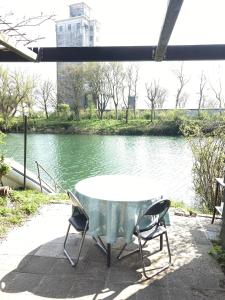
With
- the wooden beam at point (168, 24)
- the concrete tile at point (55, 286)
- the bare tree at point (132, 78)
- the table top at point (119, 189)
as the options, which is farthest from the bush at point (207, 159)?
the bare tree at point (132, 78)

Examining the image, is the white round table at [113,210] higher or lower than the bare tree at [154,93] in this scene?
lower

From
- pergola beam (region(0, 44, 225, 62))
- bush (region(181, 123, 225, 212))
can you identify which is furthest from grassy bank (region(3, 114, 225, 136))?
pergola beam (region(0, 44, 225, 62))

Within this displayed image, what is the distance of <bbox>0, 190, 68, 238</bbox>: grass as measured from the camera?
401cm

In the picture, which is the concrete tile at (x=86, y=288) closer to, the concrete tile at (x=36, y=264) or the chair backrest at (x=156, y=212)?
the concrete tile at (x=36, y=264)

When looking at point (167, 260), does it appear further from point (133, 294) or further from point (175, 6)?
point (175, 6)

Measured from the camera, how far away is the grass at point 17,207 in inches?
158

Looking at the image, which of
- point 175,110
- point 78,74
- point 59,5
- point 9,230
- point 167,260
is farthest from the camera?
point 78,74

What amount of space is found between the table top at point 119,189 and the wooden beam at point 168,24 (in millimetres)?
1503

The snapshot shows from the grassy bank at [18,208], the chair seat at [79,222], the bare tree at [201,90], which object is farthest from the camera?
the bare tree at [201,90]

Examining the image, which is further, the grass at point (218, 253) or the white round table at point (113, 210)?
the grass at point (218, 253)

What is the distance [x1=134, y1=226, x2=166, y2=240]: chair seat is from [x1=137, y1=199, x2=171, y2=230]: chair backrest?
5 centimetres

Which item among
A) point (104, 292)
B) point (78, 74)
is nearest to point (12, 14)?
point (104, 292)

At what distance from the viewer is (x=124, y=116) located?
3462 centimetres

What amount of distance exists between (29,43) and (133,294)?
108 inches
